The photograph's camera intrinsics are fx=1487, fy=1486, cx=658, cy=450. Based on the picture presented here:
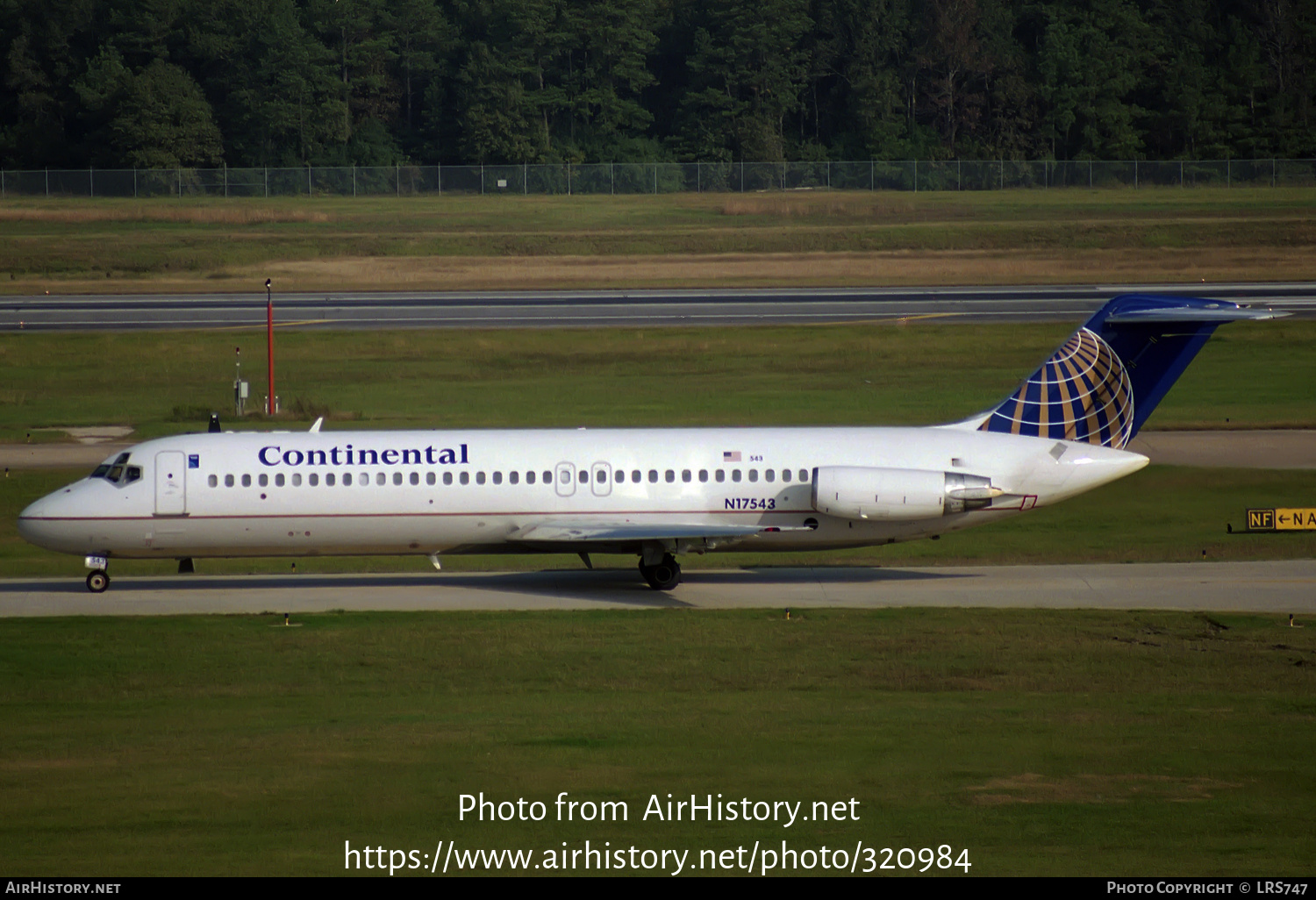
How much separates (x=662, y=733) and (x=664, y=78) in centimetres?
12756

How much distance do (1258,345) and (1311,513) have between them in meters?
32.1

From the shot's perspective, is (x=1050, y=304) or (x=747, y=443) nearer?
(x=747, y=443)

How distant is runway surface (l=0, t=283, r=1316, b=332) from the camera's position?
229 feet

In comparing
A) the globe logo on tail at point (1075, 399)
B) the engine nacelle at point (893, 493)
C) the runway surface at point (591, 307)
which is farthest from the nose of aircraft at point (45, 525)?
the runway surface at point (591, 307)

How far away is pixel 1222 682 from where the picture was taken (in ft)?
77.6

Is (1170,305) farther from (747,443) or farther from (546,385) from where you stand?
(546,385)

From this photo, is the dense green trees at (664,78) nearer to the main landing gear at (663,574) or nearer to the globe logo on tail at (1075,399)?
the globe logo on tail at (1075,399)

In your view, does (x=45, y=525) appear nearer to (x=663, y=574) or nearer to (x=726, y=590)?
(x=663, y=574)

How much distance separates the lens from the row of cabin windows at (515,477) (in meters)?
30.0

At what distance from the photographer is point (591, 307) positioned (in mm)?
75312

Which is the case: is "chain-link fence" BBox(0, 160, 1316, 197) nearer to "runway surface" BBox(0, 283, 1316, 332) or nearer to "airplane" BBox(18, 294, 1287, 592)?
"runway surface" BBox(0, 283, 1316, 332)

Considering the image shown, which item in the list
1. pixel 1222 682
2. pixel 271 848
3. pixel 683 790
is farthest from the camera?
pixel 1222 682

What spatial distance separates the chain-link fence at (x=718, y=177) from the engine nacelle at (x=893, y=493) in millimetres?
96613

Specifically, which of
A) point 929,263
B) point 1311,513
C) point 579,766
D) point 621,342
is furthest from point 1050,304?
point 579,766
